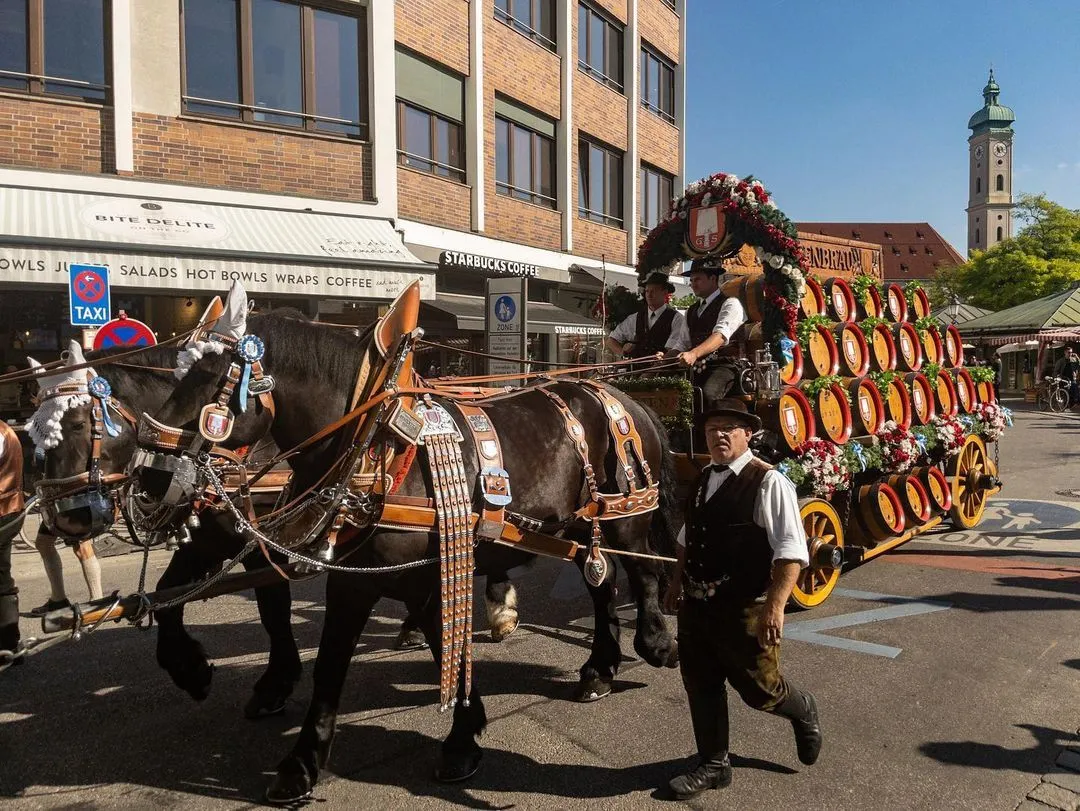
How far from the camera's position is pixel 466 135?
50.7 ft

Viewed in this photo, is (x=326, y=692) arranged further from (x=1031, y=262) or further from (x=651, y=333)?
(x=1031, y=262)

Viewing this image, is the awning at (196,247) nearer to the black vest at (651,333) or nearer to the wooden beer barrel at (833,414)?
the black vest at (651,333)

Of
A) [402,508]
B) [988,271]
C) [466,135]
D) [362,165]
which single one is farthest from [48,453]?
[988,271]

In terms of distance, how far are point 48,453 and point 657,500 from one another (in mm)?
3139

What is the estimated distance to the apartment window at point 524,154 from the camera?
16609mm

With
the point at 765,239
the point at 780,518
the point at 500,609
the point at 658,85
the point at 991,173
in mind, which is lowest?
the point at 500,609

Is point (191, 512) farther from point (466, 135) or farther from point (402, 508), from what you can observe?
point (466, 135)

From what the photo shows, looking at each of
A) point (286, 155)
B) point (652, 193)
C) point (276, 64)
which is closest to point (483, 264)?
point (286, 155)

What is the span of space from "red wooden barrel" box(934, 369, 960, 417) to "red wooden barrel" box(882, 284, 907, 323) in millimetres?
764

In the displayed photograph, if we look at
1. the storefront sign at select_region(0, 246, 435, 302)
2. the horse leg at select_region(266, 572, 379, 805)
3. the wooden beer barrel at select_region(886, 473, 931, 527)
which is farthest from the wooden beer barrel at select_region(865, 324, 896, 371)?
the storefront sign at select_region(0, 246, 435, 302)

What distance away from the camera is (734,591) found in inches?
123

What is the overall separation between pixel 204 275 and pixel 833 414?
8071 millimetres

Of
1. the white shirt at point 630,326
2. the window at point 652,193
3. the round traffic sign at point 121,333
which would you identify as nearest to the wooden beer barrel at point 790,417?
the white shirt at point 630,326

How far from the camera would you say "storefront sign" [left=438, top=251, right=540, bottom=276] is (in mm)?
14234
